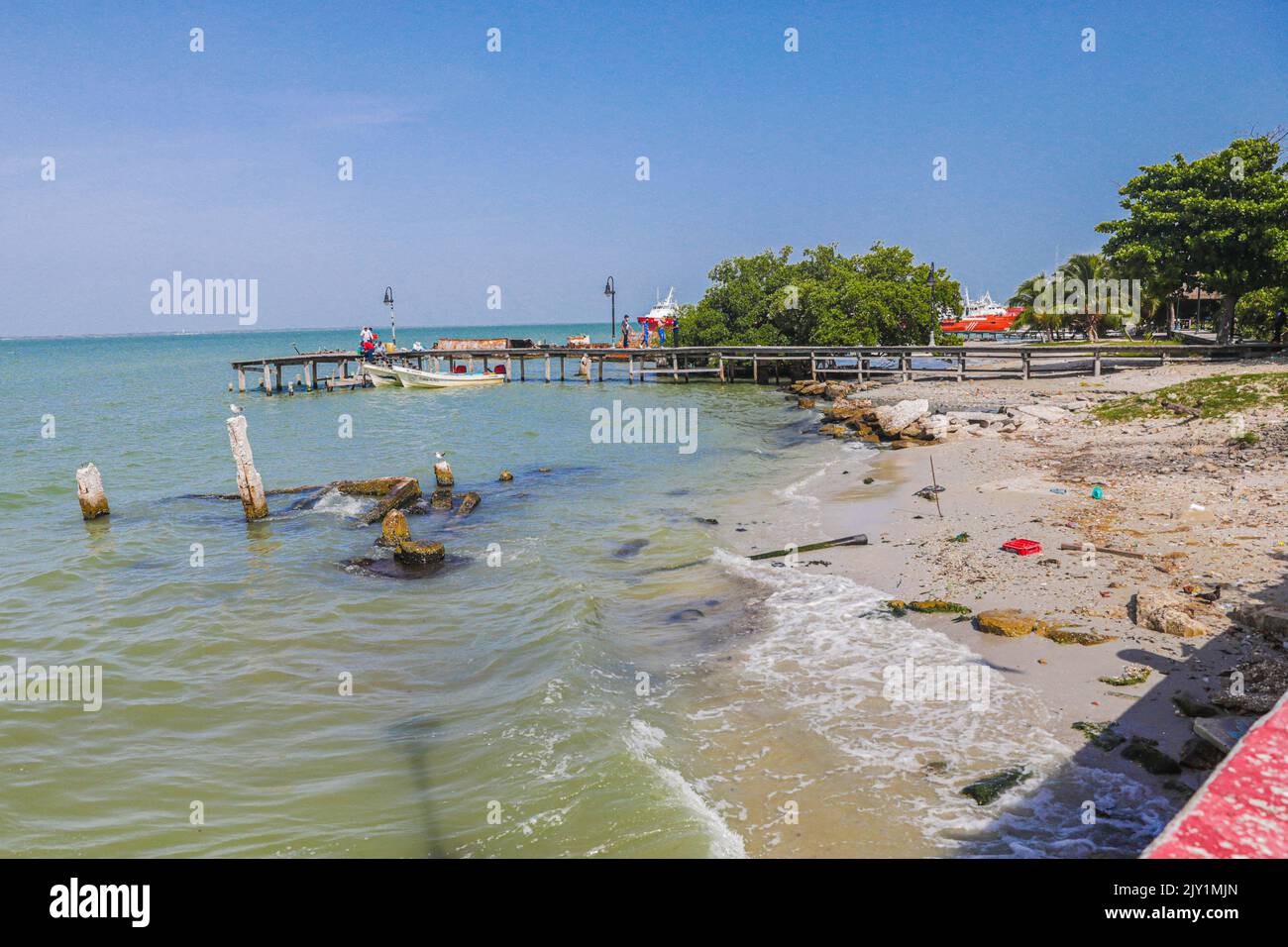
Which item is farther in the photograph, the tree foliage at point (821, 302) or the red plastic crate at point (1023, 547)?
the tree foliage at point (821, 302)

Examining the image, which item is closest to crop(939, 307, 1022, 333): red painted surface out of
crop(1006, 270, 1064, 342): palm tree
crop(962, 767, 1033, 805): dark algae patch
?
crop(1006, 270, 1064, 342): palm tree

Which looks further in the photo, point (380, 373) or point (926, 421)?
point (380, 373)

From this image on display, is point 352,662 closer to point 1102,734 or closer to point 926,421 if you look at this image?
point 1102,734

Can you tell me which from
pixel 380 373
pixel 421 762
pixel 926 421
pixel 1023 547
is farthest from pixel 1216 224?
pixel 380 373

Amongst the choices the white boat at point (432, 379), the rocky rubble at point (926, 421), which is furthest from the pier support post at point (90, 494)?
the white boat at point (432, 379)

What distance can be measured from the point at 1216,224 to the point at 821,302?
24.5 meters

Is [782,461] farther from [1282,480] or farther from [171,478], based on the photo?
[171,478]

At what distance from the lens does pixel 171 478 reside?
25.3 metres

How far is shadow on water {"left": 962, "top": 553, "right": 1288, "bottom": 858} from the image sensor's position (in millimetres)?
6023

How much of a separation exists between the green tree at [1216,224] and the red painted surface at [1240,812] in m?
39.1

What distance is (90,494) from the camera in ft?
63.7

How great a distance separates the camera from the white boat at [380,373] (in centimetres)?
5888

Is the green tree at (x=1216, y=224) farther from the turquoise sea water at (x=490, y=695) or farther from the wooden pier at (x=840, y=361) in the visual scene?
the turquoise sea water at (x=490, y=695)

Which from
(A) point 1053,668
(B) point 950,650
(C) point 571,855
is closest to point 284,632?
(C) point 571,855
